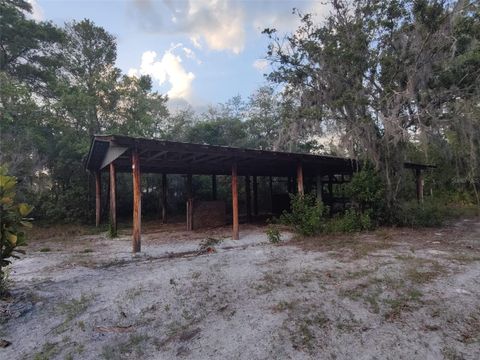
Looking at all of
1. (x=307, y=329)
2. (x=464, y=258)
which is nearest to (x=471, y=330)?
(x=307, y=329)

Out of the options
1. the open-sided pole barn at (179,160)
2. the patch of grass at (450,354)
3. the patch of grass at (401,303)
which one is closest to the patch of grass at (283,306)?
the patch of grass at (401,303)

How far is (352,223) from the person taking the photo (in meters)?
8.71

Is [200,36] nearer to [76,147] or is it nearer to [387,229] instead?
[76,147]

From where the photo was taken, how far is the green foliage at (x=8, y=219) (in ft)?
12.0

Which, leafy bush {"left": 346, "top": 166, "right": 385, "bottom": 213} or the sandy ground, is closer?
the sandy ground

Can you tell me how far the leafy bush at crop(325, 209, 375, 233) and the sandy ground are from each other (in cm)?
212

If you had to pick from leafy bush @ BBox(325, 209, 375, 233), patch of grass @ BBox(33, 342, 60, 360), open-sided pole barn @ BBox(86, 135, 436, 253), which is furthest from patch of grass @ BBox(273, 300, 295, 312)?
leafy bush @ BBox(325, 209, 375, 233)

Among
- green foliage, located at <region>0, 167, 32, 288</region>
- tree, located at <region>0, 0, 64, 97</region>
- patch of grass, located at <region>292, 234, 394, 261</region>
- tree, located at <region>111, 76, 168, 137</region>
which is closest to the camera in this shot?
green foliage, located at <region>0, 167, 32, 288</region>

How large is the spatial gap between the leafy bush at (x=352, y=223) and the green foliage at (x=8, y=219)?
6.79 m

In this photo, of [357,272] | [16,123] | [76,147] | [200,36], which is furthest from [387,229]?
[16,123]

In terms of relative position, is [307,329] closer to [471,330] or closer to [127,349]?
[471,330]

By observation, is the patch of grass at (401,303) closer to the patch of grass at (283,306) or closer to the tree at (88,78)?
the patch of grass at (283,306)

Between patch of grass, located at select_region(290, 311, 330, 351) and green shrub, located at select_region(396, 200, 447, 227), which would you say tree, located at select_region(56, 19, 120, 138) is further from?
patch of grass, located at select_region(290, 311, 330, 351)

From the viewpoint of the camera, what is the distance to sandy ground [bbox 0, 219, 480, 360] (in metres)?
2.77
